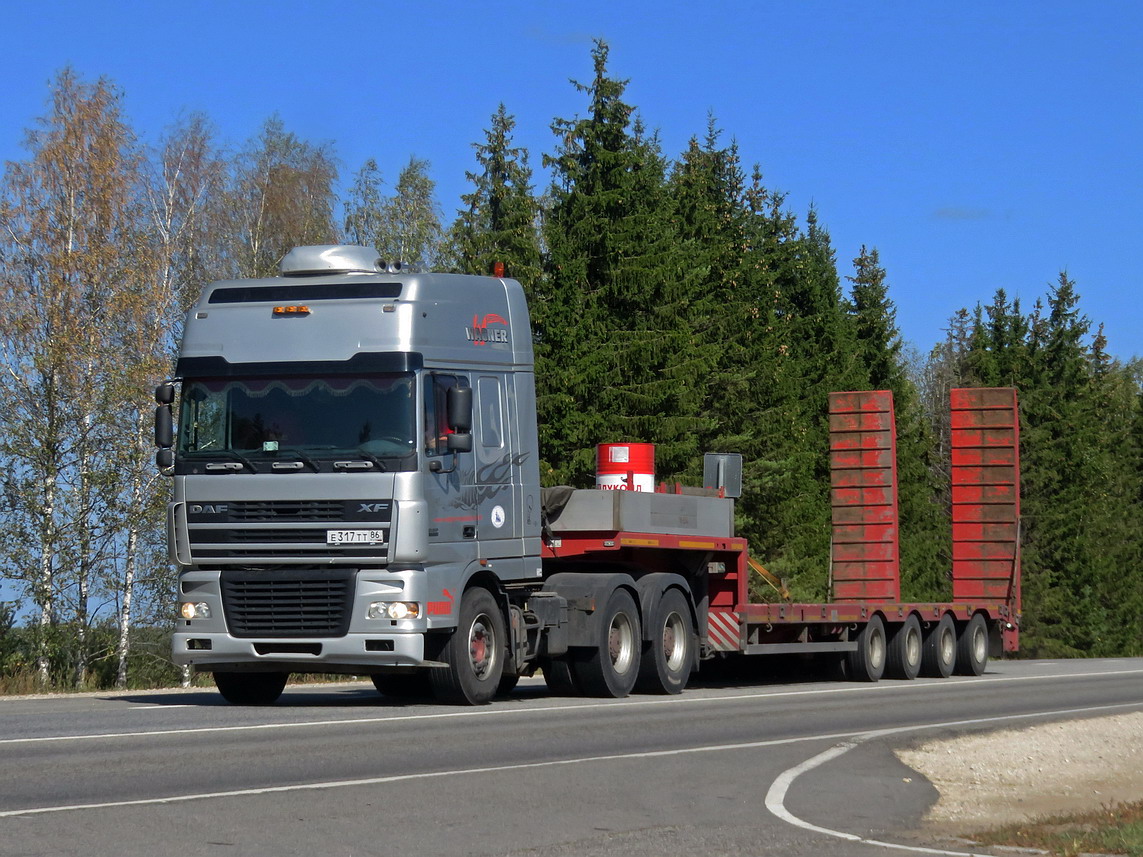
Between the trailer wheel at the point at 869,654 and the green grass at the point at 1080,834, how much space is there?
14473 mm

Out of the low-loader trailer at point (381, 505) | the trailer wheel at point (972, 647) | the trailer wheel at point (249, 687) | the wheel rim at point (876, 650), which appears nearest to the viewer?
the low-loader trailer at point (381, 505)

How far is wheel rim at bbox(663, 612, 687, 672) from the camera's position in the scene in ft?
63.8

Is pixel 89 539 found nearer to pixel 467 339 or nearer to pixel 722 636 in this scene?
pixel 722 636

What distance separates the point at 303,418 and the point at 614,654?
5.19 metres

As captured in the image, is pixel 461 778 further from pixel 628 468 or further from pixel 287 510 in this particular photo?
pixel 628 468

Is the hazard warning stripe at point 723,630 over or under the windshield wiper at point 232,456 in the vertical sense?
under

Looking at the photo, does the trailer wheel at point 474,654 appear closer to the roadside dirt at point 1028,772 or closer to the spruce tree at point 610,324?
the roadside dirt at point 1028,772

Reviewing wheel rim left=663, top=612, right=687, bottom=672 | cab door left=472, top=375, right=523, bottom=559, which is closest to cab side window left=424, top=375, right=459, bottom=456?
cab door left=472, top=375, right=523, bottom=559

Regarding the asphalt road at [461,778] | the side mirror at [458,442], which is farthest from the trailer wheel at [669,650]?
the side mirror at [458,442]

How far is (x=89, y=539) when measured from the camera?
1305 inches

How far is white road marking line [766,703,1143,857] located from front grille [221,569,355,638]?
469 centimetres

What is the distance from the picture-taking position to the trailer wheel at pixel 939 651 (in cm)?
2633

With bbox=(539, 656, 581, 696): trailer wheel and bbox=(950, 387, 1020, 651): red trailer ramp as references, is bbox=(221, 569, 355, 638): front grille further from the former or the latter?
bbox=(950, 387, 1020, 651): red trailer ramp

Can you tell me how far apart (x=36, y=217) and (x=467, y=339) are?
76.8ft
